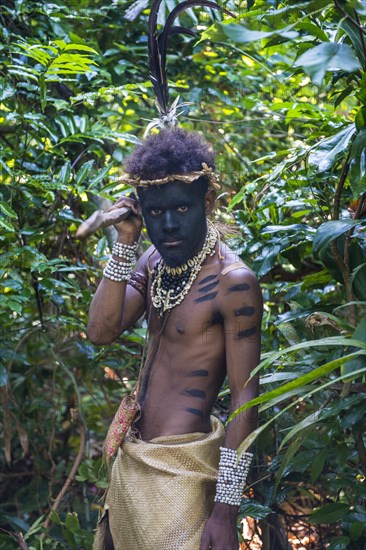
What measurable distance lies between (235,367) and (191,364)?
0.50 ft

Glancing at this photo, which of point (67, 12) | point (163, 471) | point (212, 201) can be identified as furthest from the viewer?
point (67, 12)

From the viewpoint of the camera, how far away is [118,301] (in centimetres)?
254

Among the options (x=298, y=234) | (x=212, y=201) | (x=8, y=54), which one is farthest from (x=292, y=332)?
(x=8, y=54)

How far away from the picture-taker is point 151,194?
246 centimetres

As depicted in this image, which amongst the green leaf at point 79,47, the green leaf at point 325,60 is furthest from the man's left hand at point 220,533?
the green leaf at point 79,47

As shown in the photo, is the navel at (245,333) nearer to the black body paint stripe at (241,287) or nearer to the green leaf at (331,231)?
the black body paint stripe at (241,287)

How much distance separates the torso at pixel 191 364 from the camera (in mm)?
2457

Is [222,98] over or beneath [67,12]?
beneath

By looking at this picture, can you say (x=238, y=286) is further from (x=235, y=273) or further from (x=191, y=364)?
(x=191, y=364)

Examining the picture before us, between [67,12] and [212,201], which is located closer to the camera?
[212,201]

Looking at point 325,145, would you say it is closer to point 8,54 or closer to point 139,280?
point 139,280

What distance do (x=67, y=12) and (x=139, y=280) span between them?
148 cm

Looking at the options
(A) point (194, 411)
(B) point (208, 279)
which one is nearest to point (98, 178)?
(B) point (208, 279)

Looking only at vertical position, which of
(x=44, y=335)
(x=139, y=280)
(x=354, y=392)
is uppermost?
(x=139, y=280)
